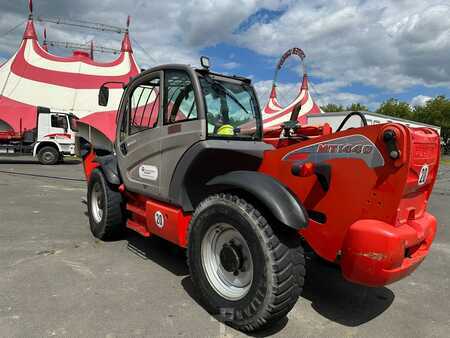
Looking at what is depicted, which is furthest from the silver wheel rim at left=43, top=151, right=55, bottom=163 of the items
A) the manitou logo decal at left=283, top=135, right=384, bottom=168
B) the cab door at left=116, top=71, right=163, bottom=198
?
the manitou logo decal at left=283, top=135, right=384, bottom=168

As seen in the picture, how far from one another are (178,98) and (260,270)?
206 cm

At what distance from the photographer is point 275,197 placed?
9.24 ft

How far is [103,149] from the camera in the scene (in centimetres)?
639

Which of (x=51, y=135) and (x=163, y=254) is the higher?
(x=51, y=135)

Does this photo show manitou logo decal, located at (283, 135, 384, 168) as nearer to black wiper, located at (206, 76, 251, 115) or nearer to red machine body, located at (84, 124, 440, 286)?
red machine body, located at (84, 124, 440, 286)

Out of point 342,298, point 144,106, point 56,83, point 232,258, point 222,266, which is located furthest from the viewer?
point 56,83

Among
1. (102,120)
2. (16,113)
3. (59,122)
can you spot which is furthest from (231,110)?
(16,113)

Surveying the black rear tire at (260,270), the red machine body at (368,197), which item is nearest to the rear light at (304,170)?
the red machine body at (368,197)

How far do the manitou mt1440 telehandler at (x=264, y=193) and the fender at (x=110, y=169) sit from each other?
0.60 m

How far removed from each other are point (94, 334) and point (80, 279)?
3.79 ft

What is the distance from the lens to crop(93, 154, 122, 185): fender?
497 centimetres

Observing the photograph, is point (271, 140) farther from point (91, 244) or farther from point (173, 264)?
point (91, 244)

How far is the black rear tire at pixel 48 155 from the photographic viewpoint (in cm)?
1752

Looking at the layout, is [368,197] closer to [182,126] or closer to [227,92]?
[182,126]
